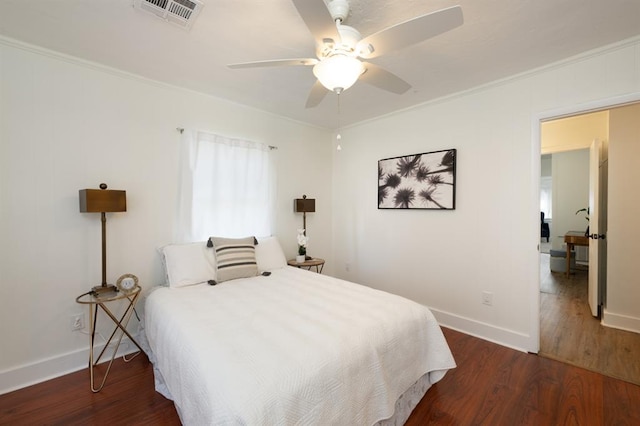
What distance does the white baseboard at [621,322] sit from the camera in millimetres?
2772

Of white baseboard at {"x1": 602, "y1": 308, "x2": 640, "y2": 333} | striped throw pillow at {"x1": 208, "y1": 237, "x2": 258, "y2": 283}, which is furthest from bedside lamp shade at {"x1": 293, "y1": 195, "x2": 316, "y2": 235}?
white baseboard at {"x1": 602, "y1": 308, "x2": 640, "y2": 333}

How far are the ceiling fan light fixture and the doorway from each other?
1989 millimetres

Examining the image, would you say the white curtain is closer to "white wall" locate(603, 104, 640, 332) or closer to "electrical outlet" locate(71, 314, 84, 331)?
"electrical outlet" locate(71, 314, 84, 331)

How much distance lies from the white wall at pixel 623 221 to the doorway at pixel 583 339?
23 centimetres

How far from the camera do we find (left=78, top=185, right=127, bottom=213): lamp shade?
2074 millimetres

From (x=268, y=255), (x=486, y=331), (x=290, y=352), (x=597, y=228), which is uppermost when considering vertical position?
(x=597, y=228)

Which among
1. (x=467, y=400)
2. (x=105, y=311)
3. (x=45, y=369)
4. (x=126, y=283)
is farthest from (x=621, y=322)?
(x=45, y=369)

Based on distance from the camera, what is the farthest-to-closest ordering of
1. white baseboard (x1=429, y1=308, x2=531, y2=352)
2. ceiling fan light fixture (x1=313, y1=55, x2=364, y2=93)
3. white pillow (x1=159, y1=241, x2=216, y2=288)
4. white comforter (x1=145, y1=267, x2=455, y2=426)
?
1. white baseboard (x1=429, y1=308, x2=531, y2=352)
2. white pillow (x1=159, y1=241, x2=216, y2=288)
3. ceiling fan light fixture (x1=313, y1=55, x2=364, y2=93)
4. white comforter (x1=145, y1=267, x2=455, y2=426)

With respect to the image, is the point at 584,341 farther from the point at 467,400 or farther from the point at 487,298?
the point at 467,400

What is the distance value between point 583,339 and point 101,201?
14.6 feet

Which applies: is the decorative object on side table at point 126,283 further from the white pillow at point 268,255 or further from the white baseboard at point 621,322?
the white baseboard at point 621,322

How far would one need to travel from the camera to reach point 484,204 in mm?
2727

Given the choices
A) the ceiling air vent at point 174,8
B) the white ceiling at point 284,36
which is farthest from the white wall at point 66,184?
the ceiling air vent at point 174,8

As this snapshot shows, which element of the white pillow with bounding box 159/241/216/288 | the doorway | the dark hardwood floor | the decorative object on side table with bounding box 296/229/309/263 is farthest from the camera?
the decorative object on side table with bounding box 296/229/309/263
